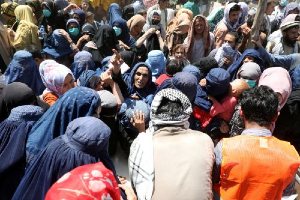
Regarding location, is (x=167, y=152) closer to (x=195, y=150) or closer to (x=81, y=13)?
(x=195, y=150)

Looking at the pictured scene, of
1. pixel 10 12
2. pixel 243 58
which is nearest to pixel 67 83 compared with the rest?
pixel 243 58

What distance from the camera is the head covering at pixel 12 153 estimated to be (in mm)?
1860

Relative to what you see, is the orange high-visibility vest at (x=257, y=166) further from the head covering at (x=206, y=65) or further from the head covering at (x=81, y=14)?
the head covering at (x=81, y=14)

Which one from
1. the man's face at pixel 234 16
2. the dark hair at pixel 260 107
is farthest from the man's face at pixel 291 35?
the dark hair at pixel 260 107

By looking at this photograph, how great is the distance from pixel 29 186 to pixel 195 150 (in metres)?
1.00

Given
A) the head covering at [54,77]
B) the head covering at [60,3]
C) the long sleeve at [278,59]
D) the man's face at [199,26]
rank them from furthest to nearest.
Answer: the head covering at [60,3] < the man's face at [199,26] < the long sleeve at [278,59] < the head covering at [54,77]

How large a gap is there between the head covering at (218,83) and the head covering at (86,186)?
1.73 metres

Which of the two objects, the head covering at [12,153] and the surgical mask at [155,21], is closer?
the head covering at [12,153]

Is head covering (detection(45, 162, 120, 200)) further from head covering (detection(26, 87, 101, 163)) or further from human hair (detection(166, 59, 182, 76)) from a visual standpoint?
human hair (detection(166, 59, 182, 76))

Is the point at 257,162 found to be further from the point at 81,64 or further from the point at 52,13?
the point at 52,13

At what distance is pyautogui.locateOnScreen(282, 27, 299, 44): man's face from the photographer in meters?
3.98

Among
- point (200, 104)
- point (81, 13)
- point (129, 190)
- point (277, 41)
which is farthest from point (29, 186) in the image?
point (81, 13)

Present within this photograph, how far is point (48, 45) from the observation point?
14.7ft

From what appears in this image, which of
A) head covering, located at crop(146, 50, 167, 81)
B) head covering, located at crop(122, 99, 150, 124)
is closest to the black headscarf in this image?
head covering, located at crop(146, 50, 167, 81)
